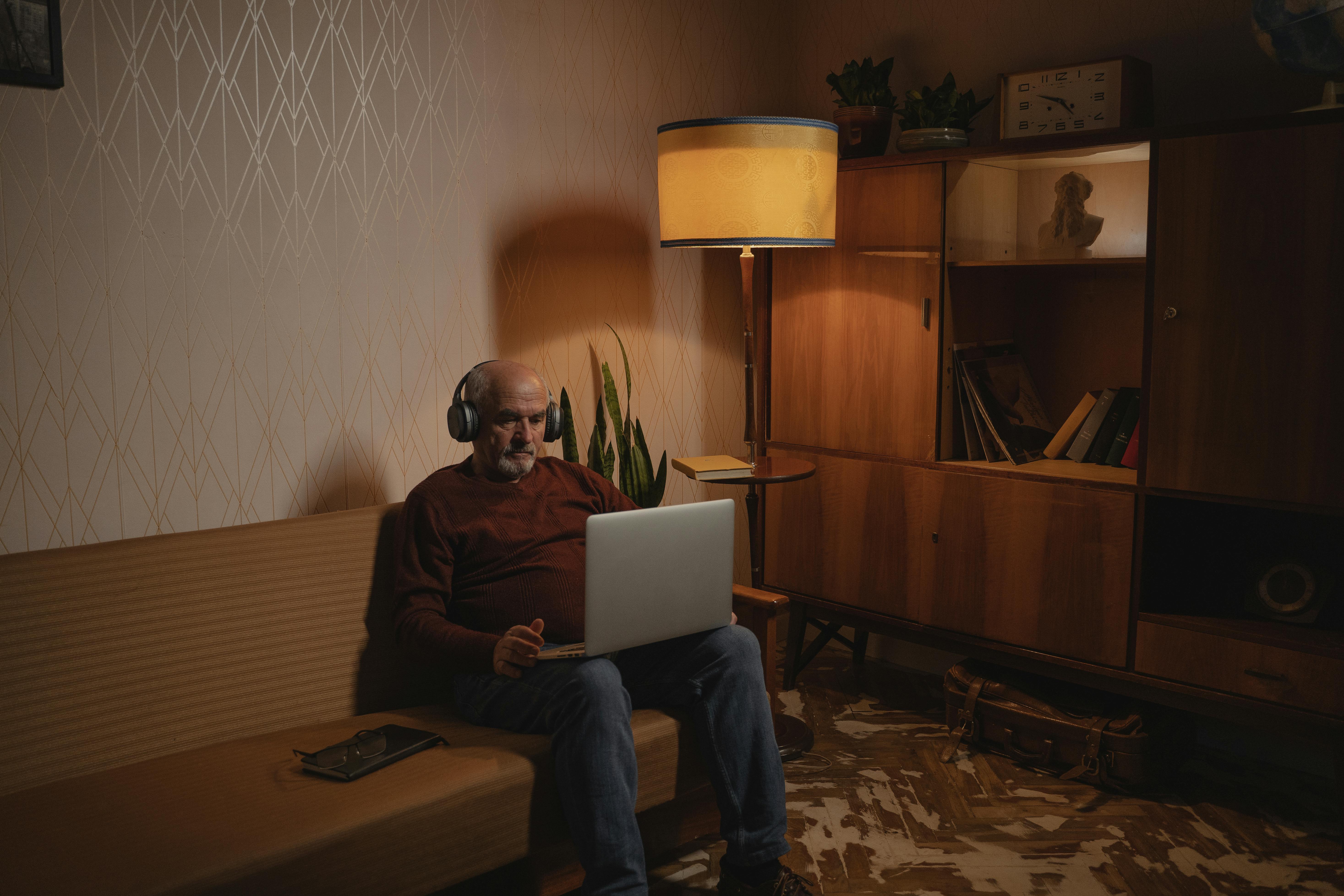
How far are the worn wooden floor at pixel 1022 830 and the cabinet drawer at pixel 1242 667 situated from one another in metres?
0.31

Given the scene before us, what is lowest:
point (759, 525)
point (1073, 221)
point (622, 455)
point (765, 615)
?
point (765, 615)

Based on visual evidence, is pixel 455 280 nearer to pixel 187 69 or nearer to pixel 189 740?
pixel 187 69

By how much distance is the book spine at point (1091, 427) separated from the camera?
9.50ft

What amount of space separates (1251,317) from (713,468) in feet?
4.33

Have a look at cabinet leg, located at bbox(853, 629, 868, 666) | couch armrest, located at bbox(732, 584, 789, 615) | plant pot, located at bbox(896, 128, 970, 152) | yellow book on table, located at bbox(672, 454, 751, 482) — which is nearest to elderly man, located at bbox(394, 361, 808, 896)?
couch armrest, located at bbox(732, 584, 789, 615)

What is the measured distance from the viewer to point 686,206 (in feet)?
8.83

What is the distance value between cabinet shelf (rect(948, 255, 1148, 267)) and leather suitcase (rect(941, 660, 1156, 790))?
114 centimetres

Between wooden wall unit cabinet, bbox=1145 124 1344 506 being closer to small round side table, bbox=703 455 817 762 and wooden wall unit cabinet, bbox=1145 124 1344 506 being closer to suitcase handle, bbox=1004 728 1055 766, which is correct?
suitcase handle, bbox=1004 728 1055 766

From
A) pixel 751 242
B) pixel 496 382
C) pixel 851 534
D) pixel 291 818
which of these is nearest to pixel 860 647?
pixel 851 534

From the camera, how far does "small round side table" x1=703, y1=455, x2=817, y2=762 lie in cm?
280

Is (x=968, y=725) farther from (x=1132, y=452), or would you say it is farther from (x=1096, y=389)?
(x=1096, y=389)

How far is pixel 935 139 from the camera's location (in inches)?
118

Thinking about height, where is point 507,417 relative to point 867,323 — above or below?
below

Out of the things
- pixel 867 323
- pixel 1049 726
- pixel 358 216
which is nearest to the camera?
pixel 358 216
